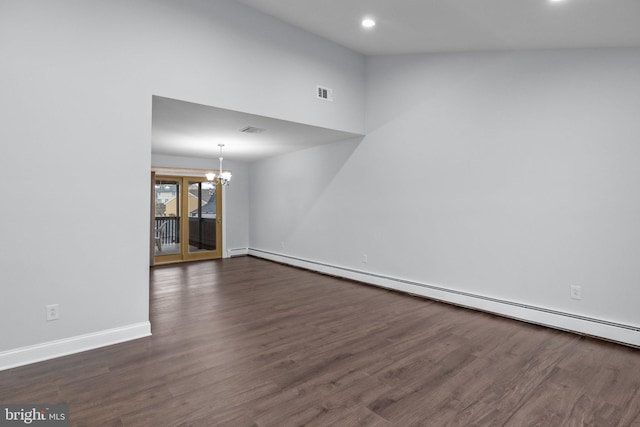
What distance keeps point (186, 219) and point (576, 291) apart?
735 cm

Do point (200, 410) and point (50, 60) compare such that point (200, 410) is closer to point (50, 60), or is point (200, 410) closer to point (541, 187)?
point (50, 60)

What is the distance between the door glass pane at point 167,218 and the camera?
7512 millimetres

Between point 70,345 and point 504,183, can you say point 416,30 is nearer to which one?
point 504,183

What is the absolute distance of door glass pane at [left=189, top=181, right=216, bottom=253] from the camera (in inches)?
313

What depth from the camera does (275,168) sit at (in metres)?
7.68

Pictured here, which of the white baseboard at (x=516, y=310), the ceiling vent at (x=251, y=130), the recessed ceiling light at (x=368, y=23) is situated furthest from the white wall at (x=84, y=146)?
the white baseboard at (x=516, y=310)

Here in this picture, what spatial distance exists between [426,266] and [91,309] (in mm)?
4001

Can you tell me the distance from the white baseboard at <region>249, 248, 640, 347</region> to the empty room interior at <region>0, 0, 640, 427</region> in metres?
0.02

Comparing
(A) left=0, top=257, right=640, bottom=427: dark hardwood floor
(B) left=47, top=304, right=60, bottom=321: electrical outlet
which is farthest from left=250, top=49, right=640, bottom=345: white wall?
(B) left=47, top=304, right=60, bottom=321: electrical outlet

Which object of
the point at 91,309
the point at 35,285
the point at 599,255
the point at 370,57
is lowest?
the point at 91,309

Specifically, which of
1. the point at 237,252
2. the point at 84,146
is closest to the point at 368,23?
the point at 84,146

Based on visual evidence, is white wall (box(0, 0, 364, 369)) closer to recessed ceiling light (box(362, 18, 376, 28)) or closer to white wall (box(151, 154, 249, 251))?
recessed ceiling light (box(362, 18, 376, 28))

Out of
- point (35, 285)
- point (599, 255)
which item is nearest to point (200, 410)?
point (35, 285)

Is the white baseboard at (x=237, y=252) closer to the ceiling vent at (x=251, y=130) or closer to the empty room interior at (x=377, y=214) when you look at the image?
the empty room interior at (x=377, y=214)
